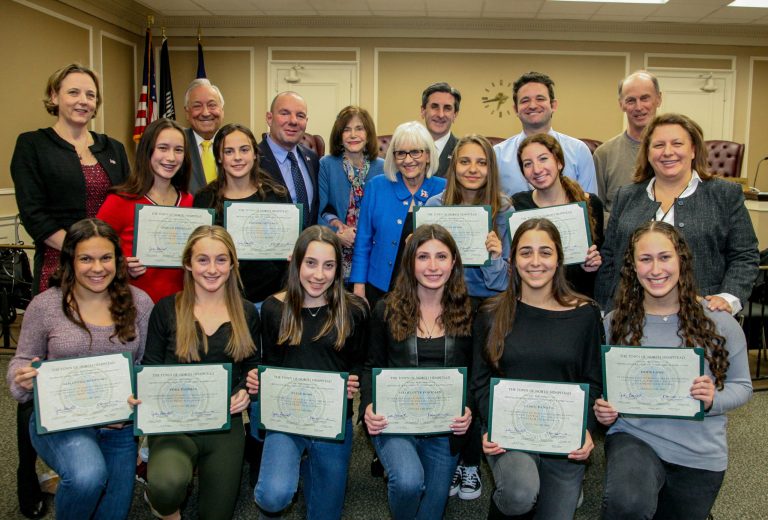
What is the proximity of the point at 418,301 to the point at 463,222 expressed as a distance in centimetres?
48

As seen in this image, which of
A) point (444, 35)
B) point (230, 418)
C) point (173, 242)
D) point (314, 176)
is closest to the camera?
point (230, 418)

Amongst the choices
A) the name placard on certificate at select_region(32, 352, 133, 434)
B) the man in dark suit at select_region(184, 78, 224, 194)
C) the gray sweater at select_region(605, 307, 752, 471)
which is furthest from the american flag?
the gray sweater at select_region(605, 307, 752, 471)

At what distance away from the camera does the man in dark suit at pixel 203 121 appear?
3834 mm

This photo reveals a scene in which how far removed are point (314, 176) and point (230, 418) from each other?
1.71 meters

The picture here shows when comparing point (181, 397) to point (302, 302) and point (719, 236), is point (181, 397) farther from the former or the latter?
point (719, 236)

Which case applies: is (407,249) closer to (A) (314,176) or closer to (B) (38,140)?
(A) (314,176)

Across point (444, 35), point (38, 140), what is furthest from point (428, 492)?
point (444, 35)

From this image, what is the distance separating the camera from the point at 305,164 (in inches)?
150

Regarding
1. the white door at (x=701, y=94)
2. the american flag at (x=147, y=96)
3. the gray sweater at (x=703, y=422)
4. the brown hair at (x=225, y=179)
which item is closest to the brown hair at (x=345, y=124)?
the brown hair at (x=225, y=179)

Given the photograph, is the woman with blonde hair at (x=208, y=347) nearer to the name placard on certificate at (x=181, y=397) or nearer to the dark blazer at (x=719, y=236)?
the name placard on certificate at (x=181, y=397)

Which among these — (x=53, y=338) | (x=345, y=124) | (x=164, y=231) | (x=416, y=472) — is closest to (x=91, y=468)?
(x=53, y=338)

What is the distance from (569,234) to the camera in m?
2.88

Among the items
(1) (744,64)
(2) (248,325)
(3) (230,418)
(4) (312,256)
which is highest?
(1) (744,64)

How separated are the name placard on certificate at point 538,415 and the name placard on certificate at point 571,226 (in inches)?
30.0
